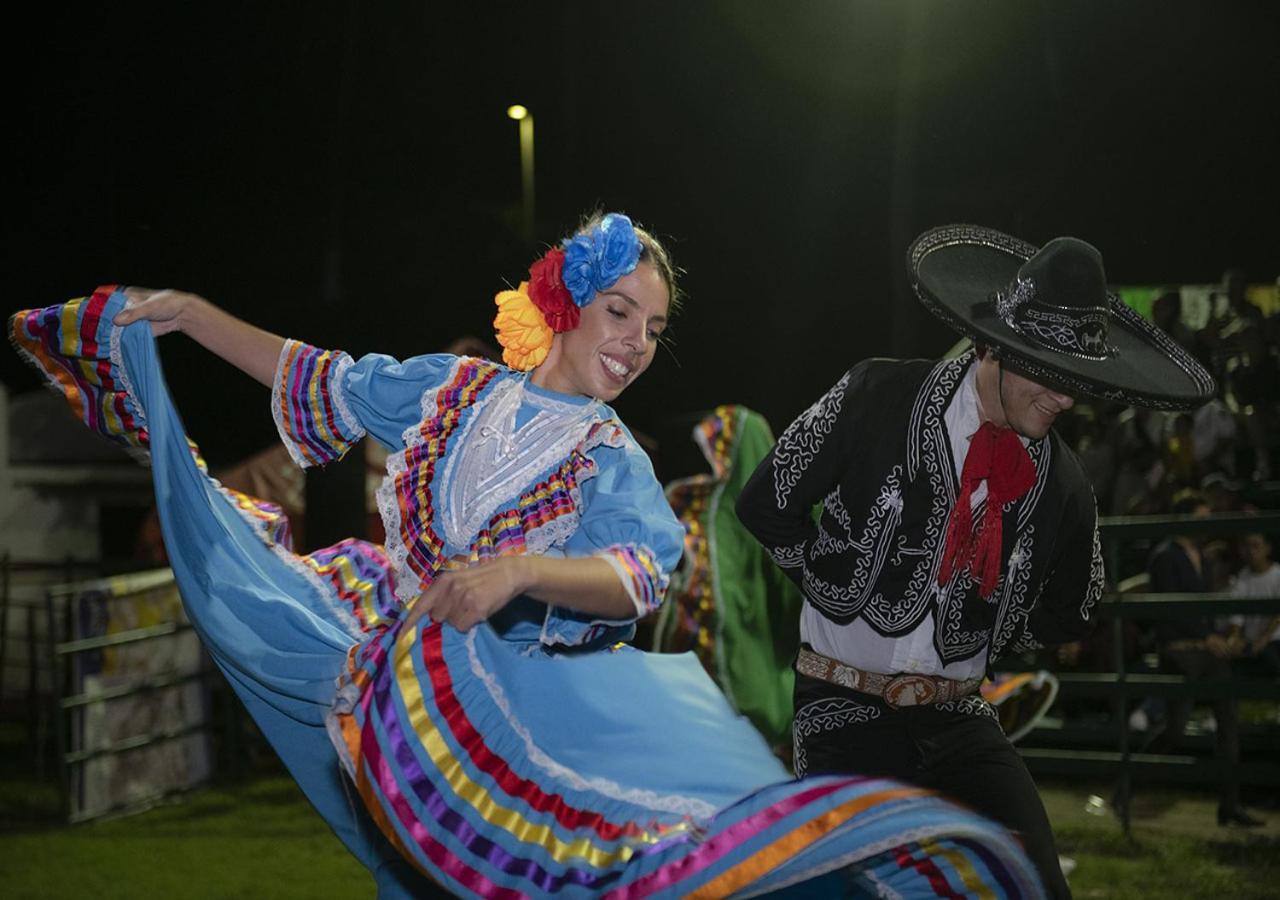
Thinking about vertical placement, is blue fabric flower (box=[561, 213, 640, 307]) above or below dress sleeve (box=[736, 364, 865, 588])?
above

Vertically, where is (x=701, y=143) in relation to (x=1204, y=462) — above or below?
above

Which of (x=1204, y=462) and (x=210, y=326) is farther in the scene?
(x=1204, y=462)

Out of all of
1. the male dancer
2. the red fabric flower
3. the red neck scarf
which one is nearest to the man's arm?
the male dancer

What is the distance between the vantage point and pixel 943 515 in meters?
3.35

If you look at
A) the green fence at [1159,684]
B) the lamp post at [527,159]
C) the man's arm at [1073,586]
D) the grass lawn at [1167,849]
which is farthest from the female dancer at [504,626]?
the lamp post at [527,159]

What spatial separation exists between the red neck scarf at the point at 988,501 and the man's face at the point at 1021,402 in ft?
0.14

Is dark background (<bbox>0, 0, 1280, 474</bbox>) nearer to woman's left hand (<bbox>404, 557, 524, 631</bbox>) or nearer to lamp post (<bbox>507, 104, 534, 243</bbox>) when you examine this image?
lamp post (<bbox>507, 104, 534, 243</bbox>)

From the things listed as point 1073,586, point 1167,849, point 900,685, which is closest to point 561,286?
point 900,685

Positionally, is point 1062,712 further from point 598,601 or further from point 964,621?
point 598,601

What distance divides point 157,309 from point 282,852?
4.40 metres

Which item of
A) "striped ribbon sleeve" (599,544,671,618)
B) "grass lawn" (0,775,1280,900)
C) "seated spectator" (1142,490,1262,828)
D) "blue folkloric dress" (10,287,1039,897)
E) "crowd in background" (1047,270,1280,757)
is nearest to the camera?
"blue folkloric dress" (10,287,1039,897)

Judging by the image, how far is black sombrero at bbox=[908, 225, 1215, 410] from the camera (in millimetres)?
3186

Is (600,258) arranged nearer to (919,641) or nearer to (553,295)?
(553,295)

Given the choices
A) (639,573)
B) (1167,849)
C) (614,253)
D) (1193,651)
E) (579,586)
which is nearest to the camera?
(579,586)
